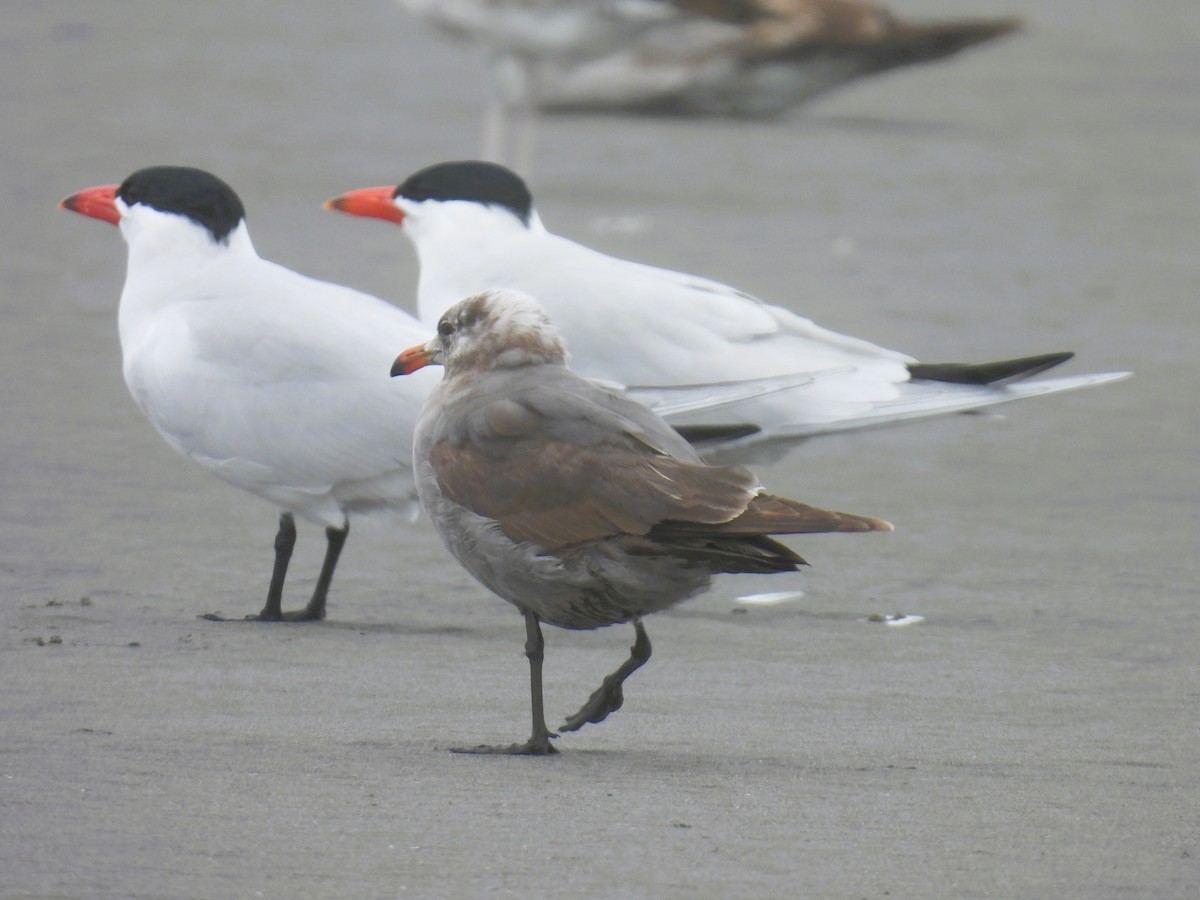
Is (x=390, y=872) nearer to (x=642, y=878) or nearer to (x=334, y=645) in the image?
(x=642, y=878)

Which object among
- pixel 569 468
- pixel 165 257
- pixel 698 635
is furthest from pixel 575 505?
pixel 165 257

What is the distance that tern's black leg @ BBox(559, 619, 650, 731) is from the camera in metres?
4.46

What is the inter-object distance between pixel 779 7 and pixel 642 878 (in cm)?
1213

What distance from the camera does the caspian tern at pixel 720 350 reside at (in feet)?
19.8

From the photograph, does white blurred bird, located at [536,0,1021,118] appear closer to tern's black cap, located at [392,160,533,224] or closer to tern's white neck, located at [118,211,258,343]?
tern's black cap, located at [392,160,533,224]

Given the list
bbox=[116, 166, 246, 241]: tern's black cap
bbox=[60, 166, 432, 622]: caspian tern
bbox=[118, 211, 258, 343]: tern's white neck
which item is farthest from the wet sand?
bbox=[116, 166, 246, 241]: tern's black cap

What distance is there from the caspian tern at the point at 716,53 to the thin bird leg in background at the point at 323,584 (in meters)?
8.32

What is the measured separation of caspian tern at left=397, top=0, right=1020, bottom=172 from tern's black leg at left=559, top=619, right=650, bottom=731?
9.63 metres

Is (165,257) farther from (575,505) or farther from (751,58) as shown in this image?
(751,58)

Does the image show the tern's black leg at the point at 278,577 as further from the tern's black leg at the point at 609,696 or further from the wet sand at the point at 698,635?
the tern's black leg at the point at 609,696

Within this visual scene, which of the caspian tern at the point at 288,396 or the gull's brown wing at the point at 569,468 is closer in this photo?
the gull's brown wing at the point at 569,468

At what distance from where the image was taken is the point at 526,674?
197 inches

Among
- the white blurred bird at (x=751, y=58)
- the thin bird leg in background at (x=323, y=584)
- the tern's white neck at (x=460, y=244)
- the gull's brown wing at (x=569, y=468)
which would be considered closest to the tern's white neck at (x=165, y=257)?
the tern's white neck at (x=460, y=244)

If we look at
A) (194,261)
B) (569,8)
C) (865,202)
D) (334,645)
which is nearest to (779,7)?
(569,8)
